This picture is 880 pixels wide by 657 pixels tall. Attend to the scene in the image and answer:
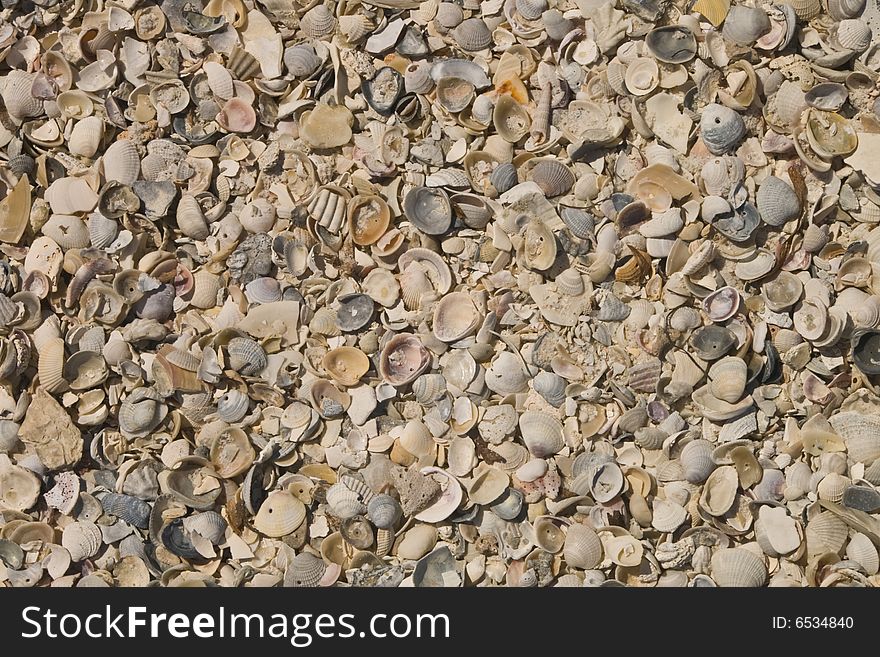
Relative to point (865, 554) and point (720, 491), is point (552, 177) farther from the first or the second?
point (865, 554)

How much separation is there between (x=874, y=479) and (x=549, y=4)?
5.62ft

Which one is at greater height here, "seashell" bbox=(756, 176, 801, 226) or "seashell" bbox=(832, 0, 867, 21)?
"seashell" bbox=(832, 0, 867, 21)

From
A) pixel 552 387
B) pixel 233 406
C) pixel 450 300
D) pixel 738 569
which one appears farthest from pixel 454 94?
pixel 738 569

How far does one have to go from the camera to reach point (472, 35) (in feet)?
8.82

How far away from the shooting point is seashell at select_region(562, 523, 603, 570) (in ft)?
7.98

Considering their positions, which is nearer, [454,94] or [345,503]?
[345,503]

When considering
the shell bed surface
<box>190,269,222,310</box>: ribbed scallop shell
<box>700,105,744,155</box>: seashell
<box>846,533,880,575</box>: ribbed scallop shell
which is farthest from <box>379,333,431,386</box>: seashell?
<box>846,533,880,575</box>: ribbed scallop shell

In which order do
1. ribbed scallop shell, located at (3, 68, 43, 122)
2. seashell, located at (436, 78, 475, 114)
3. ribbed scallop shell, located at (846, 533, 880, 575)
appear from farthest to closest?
ribbed scallop shell, located at (3, 68, 43, 122) < seashell, located at (436, 78, 475, 114) < ribbed scallop shell, located at (846, 533, 880, 575)

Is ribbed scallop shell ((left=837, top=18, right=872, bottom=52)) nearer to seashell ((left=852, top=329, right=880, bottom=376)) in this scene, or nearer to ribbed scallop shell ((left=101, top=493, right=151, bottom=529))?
seashell ((left=852, top=329, right=880, bottom=376))

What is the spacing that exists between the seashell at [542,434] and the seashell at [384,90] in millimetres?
1052

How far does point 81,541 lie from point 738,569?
192 centimetres

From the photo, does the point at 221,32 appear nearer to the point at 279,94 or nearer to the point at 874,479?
the point at 279,94

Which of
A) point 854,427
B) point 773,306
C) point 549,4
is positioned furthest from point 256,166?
point 854,427

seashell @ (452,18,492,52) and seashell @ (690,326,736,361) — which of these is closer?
seashell @ (690,326,736,361)
